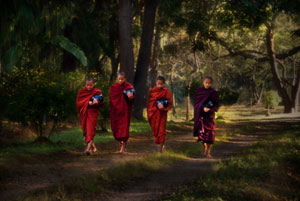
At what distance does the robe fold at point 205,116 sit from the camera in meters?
11.3

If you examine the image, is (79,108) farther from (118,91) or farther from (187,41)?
(187,41)

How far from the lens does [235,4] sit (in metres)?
21.3

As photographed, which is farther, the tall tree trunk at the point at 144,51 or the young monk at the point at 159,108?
the tall tree trunk at the point at 144,51

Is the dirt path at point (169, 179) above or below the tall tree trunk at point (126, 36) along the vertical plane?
below

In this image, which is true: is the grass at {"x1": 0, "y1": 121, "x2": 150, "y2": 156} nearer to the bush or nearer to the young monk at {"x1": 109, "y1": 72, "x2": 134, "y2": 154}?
the bush

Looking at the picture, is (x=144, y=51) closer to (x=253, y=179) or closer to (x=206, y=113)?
(x=206, y=113)

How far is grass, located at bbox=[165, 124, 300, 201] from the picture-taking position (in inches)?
286

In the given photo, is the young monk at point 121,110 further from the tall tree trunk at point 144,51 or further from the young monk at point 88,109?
the tall tree trunk at point 144,51

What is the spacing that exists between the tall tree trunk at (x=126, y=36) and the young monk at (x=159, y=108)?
26.8ft

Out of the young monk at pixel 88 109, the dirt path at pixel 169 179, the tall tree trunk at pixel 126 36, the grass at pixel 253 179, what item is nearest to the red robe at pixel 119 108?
the young monk at pixel 88 109

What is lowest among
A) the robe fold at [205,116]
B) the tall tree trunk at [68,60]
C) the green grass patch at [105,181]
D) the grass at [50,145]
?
the green grass patch at [105,181]

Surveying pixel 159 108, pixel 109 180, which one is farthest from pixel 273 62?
pixel 109 180

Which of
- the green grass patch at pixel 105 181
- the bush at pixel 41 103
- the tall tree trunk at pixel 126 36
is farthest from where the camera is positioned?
the tall tree trunk at pixel 126 36

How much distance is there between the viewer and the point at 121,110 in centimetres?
1178
